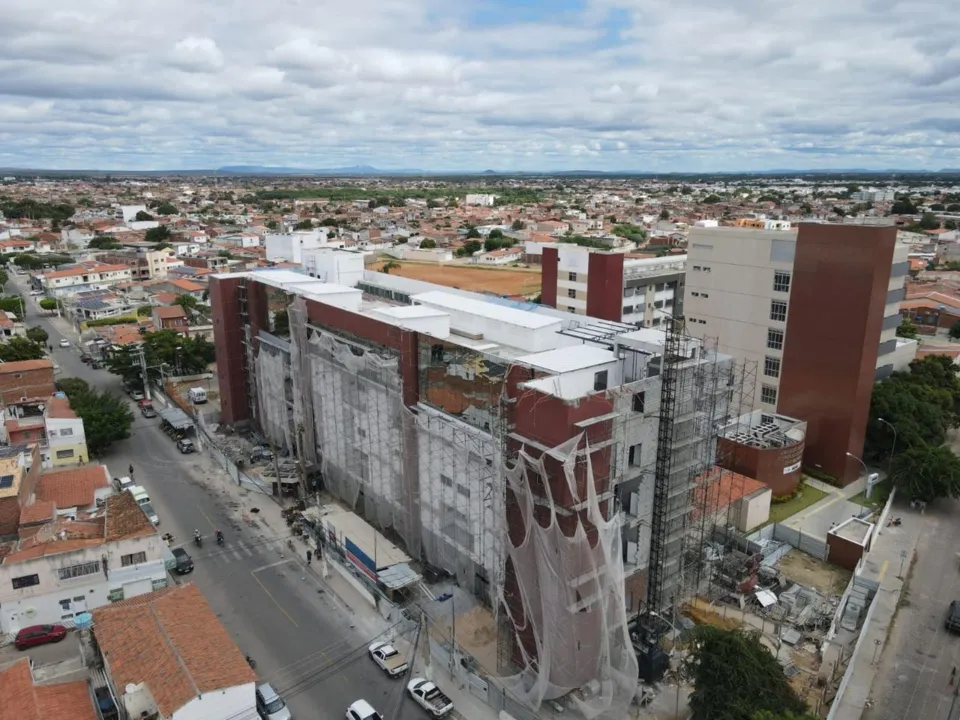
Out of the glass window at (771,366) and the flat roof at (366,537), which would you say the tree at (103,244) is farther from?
the glass window at (771,366)

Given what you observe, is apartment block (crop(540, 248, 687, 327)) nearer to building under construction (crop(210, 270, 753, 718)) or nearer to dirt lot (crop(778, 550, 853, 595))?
building under construction (crop(210, 270, 753, 718))

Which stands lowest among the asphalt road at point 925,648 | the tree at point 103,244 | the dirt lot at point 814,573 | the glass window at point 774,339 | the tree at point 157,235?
the dirt lot at point 814,573

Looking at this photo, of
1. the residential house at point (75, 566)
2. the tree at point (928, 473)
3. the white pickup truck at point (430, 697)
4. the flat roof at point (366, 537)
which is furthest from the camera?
the tree at point (928, 473)

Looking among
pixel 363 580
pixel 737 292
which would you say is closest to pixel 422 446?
pixel 363 580

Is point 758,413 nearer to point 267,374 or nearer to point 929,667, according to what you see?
point 929,667

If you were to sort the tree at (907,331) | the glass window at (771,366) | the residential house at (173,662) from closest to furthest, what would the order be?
the residential house at (173,662) → the glass window at (771,366) → the tree at (907,331)

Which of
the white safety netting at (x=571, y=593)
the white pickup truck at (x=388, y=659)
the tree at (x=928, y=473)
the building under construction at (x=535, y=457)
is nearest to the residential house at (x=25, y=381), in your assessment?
the building under construction at (x=535, y=457)
